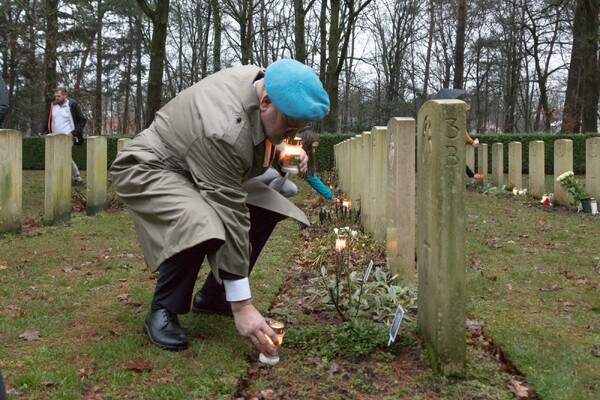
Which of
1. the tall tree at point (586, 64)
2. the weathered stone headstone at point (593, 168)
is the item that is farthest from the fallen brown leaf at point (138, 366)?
the tall tree at point (586, 64)

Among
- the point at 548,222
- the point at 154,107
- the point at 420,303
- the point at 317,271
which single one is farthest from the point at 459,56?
the point at 420,303

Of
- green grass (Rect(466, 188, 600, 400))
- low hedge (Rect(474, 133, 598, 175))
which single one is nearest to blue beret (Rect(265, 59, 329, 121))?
green grass (Rect(466, 188, 600, 400))

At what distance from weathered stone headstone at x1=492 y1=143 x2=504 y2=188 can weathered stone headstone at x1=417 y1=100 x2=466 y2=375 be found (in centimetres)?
1173

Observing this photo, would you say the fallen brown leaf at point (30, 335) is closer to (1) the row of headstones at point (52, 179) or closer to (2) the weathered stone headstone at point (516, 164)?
(1) the row of headstones at point (52, 179)

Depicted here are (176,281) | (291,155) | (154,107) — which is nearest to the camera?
(176,281)

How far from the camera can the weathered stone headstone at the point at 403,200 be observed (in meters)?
4.12

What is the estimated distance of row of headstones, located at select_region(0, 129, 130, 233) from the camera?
584cm

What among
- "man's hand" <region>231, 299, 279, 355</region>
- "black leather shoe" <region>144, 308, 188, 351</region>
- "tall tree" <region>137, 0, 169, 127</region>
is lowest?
"black leather shoe" <region>144, 308, 188, 351</region>

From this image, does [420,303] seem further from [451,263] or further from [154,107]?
Result: [154,107]

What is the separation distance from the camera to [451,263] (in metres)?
2.47

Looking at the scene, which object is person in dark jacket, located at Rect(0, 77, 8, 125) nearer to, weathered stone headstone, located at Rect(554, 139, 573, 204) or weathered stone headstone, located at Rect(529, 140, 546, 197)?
weathered stone headstone, located at Rect(554, 139, 573, 204)

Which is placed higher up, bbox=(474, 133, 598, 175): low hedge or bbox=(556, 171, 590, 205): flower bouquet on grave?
bbox=(474, 133, 598, 175): low hedge

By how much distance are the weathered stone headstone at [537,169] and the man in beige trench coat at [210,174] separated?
9838 mm

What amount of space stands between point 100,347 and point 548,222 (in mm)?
6501
